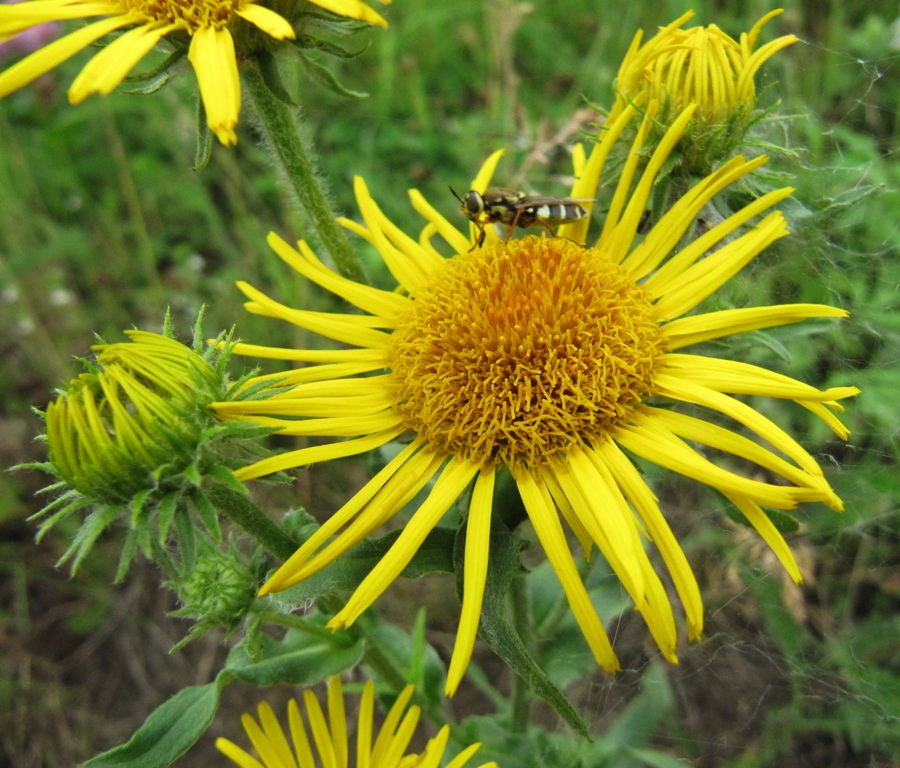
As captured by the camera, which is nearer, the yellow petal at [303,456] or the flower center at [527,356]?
the yellow petal at [303,456]

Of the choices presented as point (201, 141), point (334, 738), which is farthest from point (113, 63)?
point (334, 738)

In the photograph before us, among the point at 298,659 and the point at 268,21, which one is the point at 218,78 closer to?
the point at 268,21

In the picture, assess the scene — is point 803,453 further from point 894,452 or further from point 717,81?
point 894,452

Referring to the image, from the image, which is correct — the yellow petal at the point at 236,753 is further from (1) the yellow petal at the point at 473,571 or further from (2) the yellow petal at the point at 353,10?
(2) the yellow petal at the point at 353,10

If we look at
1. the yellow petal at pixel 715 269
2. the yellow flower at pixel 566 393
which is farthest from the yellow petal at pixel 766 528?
the yellow petal at pixel 715 269

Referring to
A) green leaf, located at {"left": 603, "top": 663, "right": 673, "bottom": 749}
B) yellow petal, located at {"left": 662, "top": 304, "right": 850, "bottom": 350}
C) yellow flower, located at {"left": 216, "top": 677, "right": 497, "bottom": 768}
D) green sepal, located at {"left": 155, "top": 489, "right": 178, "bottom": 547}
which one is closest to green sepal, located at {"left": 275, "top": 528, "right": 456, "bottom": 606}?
green sepal, located at {"left": 155, "top": 489, "right": 178, "bottom": 547}

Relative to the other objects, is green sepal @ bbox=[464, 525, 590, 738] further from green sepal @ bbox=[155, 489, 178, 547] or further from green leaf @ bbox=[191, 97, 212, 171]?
green leaf @ bbox=[191, 97, 212, 171]

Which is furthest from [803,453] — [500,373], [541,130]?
[541,130]
